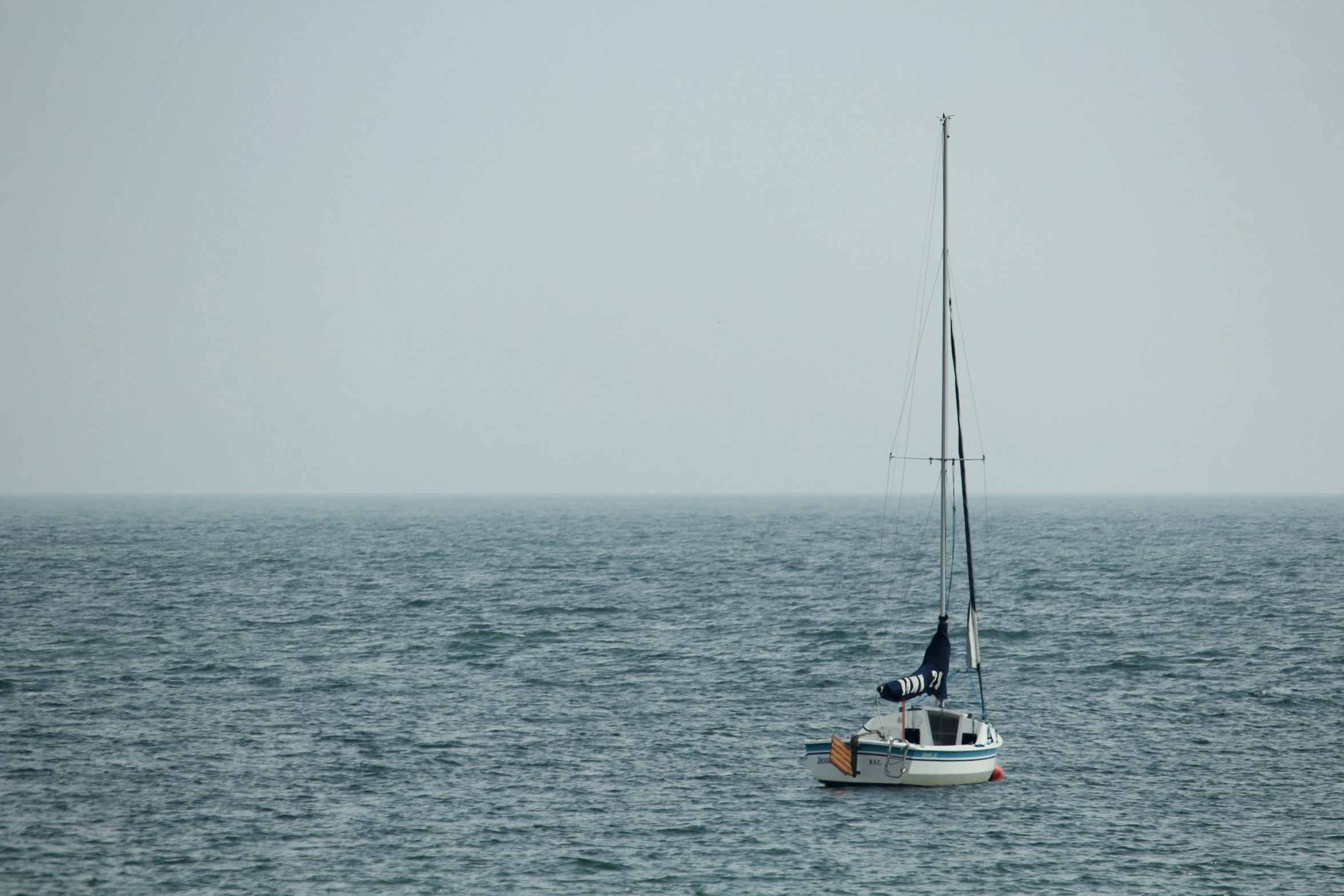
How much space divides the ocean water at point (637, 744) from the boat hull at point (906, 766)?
0.76 metres

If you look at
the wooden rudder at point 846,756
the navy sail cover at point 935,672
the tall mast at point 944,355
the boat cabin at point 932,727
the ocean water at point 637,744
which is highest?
the tall mast at point 944,355

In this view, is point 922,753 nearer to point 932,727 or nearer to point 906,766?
point 906,766

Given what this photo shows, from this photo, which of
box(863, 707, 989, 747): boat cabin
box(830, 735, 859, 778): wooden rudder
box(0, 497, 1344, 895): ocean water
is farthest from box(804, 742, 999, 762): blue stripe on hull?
box(0, 497, 1344, 895): ocean water

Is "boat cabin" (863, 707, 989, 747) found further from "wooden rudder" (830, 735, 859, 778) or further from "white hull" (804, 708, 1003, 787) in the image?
"wooden rudder" (830, 735, 859, 778)

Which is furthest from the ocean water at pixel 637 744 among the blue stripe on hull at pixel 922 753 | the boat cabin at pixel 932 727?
the boat cabin at pixel 932 727

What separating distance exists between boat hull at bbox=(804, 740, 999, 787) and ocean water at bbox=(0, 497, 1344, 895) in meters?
0.76

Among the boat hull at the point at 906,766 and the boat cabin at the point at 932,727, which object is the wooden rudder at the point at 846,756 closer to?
the boat hull at the point at 906,766

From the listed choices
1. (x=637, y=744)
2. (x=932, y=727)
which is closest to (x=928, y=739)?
(x=932, y=727)

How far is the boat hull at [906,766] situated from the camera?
137ft

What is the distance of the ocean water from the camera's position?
1341 inches

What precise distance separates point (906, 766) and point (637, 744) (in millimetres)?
11060

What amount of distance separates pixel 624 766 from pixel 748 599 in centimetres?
5342

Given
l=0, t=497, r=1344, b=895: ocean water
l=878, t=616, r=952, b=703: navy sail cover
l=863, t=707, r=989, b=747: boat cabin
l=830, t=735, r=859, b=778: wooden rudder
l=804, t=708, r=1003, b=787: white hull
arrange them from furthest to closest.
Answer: l=878, t=616, r=952, b=703: navy sail cover < l=863, t=707, r=989, b=747: boat cabin < l=804, t=708, r=1003, b=787: white hull < l=830, t=735, r=859, b=778: wooden rudder < l=0, t=497, r=1344, b=895: ocean water

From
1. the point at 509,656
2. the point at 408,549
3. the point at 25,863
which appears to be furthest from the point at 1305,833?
the point at 408,549
